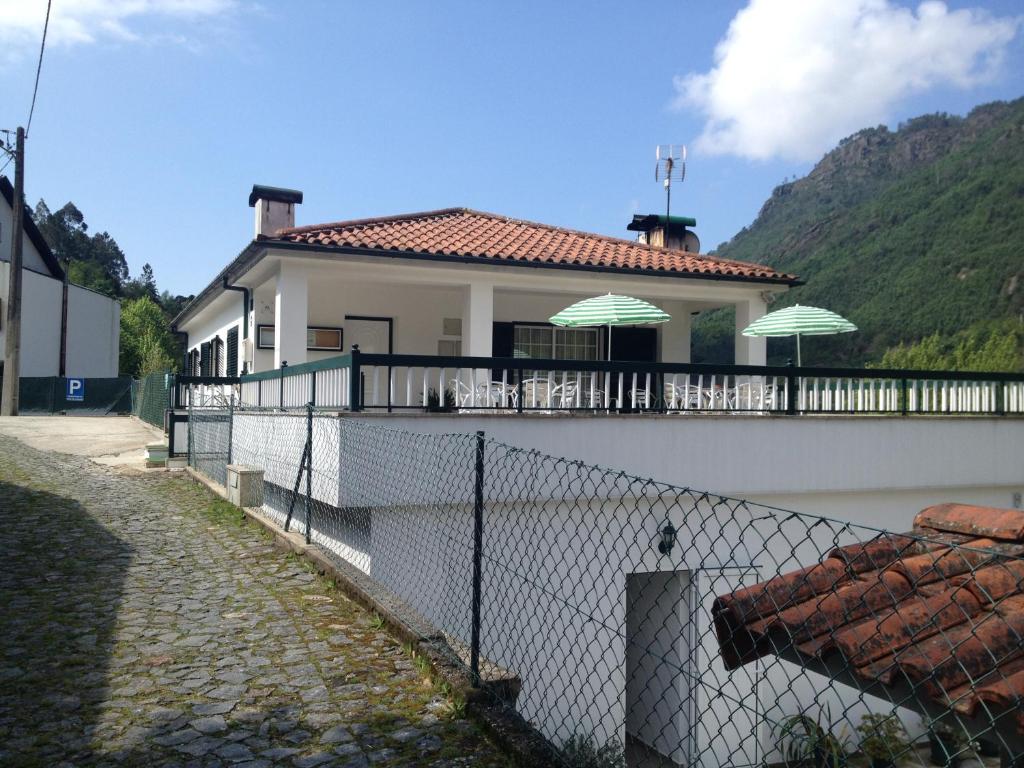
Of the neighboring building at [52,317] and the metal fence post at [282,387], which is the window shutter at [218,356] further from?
the neighboring building at [52,317]

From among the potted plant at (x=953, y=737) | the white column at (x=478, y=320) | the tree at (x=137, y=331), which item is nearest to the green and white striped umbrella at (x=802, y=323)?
the white column at (x=478, y=320)

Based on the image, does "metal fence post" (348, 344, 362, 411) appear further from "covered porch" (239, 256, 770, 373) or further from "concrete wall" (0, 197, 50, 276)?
"concrete wall" (0, 197, 50, 276)

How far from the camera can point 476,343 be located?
1364cm

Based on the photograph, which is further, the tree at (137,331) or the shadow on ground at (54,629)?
the tree at (137,331)

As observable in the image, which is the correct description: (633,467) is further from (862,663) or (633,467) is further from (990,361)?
(990,361)

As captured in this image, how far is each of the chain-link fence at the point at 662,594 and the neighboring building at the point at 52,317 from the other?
2587cm

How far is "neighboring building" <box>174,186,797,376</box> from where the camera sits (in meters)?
12.9

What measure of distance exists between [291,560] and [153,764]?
4.02 metres

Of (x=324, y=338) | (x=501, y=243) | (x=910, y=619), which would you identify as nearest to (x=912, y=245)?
(x=501, y=243)

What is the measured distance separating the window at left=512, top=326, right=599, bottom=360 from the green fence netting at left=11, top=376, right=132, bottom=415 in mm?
21846

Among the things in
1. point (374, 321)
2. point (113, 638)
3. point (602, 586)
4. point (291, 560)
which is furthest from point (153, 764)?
point (374, 321)

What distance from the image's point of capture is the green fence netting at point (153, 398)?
2130 cm

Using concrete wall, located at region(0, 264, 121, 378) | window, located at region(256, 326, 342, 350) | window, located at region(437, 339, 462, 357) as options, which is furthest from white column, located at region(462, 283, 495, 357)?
concrete wall, located at region(0, 264, 121, 378)

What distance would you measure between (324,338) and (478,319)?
3.33 metres
